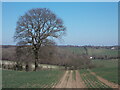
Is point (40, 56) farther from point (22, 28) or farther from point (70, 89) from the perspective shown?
point (70, 89)

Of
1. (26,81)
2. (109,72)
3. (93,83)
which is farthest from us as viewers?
(109,72)

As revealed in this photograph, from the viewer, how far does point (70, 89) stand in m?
11.1

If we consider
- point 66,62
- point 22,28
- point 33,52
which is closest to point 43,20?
point 22,28

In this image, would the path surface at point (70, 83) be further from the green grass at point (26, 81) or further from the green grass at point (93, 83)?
the green grass at point (26, 81)

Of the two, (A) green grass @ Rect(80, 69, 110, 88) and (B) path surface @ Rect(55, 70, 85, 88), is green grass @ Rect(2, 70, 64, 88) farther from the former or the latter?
(A) green grass @ Rect(80, 69, 110, 88)

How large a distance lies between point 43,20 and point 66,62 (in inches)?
1028

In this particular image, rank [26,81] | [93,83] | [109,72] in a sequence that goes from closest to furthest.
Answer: [26,81]
[93,83]
[109,72]

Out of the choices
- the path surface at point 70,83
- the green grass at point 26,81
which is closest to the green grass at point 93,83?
the path surface at point 70,83

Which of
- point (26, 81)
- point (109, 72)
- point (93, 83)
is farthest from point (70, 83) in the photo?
point (109, 72)

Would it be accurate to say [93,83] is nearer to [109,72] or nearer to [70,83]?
[70,83]

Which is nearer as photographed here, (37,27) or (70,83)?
(70,83)

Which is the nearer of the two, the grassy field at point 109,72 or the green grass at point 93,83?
the green grass at point 93,83

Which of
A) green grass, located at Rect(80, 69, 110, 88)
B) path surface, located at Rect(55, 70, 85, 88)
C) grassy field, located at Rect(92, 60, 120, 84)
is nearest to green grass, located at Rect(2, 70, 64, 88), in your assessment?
path surface, located at Rect(55, 70, 85, 88)

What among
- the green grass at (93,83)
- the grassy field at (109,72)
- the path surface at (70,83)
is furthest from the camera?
the grassy field at (109,72)
